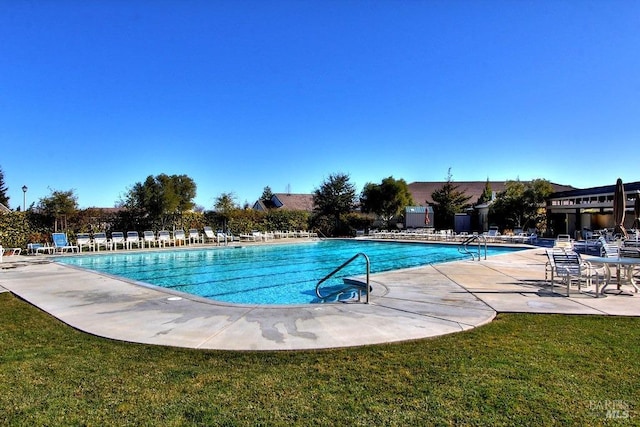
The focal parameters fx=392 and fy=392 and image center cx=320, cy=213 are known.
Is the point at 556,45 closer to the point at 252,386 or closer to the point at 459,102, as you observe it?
the point at 459,102

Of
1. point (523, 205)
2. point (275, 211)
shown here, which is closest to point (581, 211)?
point (523, 205)

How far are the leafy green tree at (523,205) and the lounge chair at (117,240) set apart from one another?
24.8 metres

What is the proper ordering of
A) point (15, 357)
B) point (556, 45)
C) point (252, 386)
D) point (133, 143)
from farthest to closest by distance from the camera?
point (133, 143), point (556, 45), point (15, 357), point (252, 386)

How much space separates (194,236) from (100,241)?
5.66 m

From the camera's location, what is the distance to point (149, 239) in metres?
21.9

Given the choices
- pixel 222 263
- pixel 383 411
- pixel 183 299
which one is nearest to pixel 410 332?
pixel 383 411

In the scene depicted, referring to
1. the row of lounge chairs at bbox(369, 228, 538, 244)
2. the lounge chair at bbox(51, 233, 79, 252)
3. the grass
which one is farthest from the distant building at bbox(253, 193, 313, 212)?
the grass

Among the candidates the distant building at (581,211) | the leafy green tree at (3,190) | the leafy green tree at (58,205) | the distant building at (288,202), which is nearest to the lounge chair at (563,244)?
the distant building at (581,211)

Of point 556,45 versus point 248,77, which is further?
point 248,77

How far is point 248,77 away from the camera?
2125 centimetres

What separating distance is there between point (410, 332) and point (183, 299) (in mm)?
4473

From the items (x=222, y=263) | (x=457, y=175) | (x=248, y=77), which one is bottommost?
(x=222, y=263)

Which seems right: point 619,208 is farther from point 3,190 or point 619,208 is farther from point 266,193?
point 3,190

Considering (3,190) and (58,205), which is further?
(3,190)
